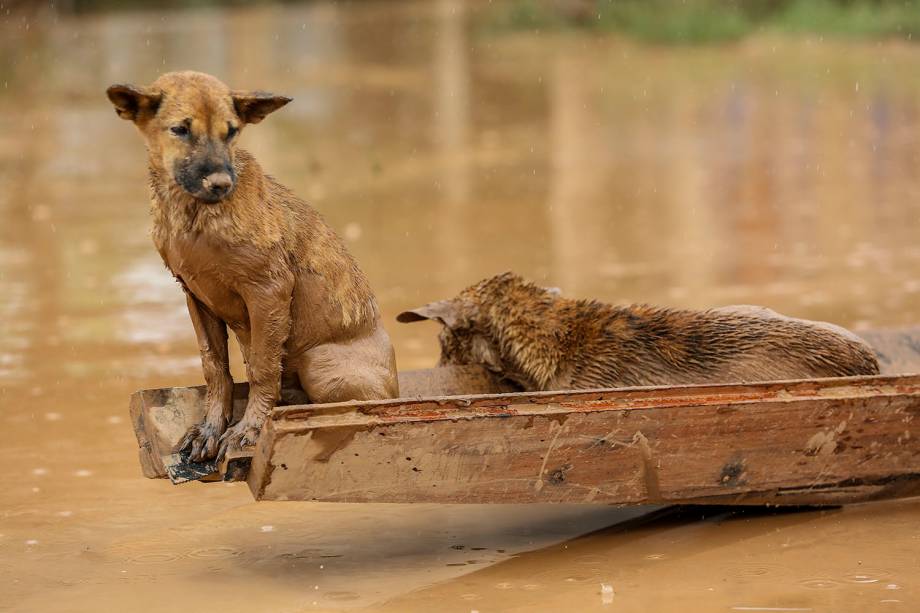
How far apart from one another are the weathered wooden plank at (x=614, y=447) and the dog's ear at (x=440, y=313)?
3.33ft

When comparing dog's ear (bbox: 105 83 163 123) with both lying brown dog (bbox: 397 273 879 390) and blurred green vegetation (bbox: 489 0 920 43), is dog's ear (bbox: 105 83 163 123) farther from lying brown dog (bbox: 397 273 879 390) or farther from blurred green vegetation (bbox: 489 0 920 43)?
blurred green vegetation (bbox: 489 0 920 43)

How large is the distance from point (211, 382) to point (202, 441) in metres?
0.23

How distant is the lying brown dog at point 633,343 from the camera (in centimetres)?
611

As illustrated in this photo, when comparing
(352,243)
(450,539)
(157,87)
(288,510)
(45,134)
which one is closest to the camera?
(157,87)

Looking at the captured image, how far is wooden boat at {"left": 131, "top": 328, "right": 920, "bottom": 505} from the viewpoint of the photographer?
17.1 ft

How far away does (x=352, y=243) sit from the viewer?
12.9 meters

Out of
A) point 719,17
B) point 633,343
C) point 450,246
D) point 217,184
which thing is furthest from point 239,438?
point 719,17

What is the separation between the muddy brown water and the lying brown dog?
1.96 feet

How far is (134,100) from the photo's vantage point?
5.16m

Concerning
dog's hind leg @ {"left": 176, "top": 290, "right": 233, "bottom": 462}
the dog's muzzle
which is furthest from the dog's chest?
the dog's muzzle

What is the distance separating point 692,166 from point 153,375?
810 centimetres

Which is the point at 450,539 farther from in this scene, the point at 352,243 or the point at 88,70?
the point at 88,70

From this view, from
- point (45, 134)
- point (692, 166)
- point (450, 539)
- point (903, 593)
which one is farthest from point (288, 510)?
point (45, 134)

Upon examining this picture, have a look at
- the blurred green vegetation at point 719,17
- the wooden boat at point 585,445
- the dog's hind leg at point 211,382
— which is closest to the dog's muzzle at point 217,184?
the dog's hind leg at point 211,382
